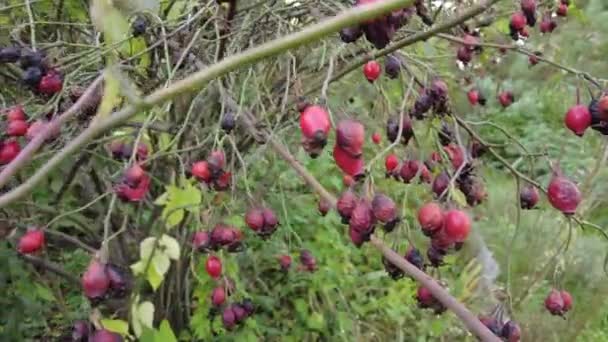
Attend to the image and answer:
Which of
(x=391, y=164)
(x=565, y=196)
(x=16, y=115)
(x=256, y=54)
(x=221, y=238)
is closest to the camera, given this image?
(x=256, y=54)

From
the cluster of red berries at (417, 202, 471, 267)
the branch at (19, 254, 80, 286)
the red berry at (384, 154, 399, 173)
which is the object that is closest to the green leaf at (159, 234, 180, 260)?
the cluster of red berries at (417, 202, 471, 267)

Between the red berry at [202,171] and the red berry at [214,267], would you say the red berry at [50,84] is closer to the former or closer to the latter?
the red berry at [202,171]

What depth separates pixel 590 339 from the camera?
3576 mm

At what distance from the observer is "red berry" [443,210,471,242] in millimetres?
1167

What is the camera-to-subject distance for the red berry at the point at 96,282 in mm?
1193

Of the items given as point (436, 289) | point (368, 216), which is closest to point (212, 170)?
point (368, 216)

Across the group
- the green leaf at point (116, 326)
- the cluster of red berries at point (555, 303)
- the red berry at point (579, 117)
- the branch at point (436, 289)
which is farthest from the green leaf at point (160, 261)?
the cluster of red berries at point (555, 303)

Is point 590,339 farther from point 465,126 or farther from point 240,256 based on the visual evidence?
point 465,126

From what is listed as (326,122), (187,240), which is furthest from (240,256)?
(326,122)

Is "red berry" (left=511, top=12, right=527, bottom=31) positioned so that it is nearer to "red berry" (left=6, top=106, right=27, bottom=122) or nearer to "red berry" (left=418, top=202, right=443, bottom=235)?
"red berry" (left=418, top=202, right=443, bottom=235)

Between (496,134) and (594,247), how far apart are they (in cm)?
199

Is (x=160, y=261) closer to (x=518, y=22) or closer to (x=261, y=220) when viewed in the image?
(x=261, y=220)

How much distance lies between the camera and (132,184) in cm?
148

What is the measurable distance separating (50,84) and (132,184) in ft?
0.88
